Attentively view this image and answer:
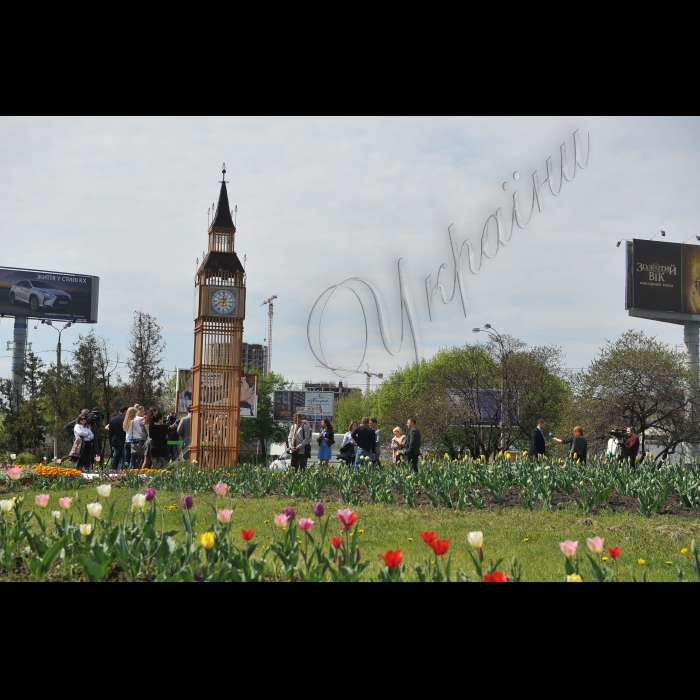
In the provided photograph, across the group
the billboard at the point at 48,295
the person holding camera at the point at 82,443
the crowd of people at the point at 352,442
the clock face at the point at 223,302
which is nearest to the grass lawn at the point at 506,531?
the crowd of people at the point at 352,442

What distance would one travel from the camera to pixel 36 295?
63562mm

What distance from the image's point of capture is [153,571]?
4.92 m

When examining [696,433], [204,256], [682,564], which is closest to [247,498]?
[682,564]

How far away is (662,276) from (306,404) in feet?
96.7

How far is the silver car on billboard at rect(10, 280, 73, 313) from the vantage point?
63312 millimetres

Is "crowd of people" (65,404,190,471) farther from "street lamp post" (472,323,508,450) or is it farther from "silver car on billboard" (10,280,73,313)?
"silver car on billboard" (10,280,73,313)

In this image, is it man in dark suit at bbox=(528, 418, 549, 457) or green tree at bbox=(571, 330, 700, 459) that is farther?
green tree at bbox=(571, 330, 700, 459)

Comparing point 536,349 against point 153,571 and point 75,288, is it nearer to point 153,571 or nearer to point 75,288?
point 75,288

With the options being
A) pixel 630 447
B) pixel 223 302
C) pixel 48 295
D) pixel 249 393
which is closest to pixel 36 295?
pixel 48 295

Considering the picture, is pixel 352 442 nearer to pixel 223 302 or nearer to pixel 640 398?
pixel 223 302

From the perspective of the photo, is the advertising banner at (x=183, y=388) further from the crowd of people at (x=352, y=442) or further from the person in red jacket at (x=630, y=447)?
the person in red jacket at (x=630, y=447)

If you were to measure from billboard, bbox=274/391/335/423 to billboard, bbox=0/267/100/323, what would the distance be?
18.3 metres

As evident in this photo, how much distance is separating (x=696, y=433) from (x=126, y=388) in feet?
82.5

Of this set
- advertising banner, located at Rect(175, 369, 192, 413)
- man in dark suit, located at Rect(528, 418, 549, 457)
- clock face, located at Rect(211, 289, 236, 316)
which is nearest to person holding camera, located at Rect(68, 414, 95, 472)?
clock face, located at Rect(211, 289, 236, 316)
